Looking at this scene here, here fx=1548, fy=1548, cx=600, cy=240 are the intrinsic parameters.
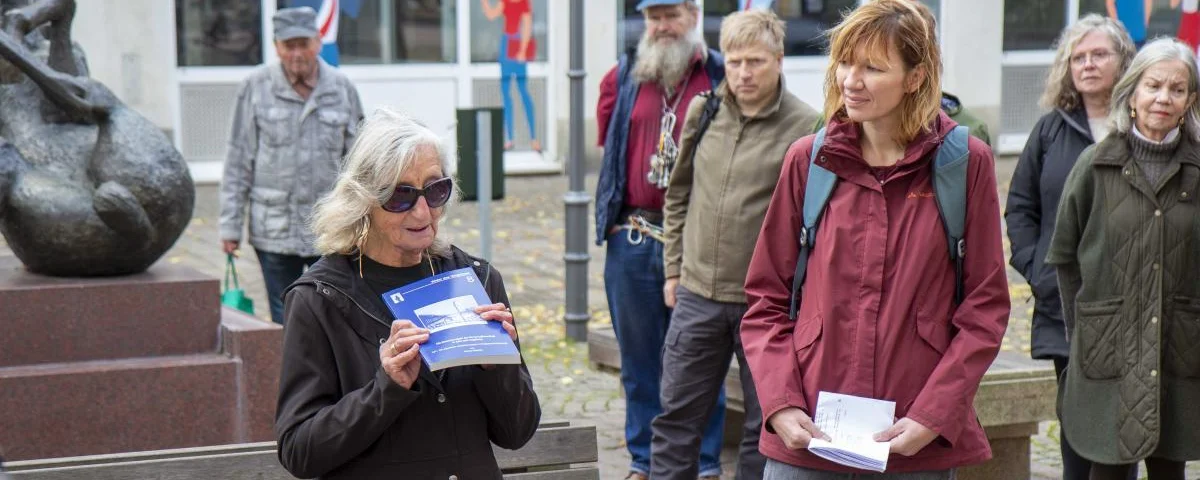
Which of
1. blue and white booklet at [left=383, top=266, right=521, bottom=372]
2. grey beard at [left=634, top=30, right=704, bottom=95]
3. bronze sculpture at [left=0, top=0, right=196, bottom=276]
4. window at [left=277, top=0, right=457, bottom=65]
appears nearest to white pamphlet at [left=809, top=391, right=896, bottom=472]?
blue and white booklet at [left=383, top=266, right=521, bottom=372]

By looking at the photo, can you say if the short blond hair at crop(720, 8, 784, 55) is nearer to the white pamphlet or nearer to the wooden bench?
the wooden bench

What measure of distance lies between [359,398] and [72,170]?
135 inches

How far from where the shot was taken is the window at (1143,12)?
70.3 feet

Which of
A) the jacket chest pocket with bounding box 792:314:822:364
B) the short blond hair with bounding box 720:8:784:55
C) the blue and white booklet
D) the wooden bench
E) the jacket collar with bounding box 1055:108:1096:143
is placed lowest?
the wooden bench

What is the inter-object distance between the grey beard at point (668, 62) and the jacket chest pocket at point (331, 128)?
162 centimetres

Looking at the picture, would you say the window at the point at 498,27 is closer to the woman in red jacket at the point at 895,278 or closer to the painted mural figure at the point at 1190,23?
the painted mural figure at the point at 1190,23

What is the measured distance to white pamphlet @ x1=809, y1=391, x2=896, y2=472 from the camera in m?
3.29

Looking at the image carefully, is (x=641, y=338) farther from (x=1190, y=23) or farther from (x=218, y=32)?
(x=1190, y=23)

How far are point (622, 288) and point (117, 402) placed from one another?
1.99m

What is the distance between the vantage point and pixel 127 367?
5.84m

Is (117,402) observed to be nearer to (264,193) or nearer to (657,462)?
(264,193)

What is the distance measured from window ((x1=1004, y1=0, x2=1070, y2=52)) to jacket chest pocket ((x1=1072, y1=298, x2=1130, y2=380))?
1711 cm

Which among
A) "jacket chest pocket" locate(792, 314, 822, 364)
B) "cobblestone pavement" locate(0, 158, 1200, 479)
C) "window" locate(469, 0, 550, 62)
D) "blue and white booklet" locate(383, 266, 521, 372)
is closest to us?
"blue and white booklet" locate(383, 266, 521, 372)

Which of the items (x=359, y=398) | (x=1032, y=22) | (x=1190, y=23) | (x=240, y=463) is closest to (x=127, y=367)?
(x=240, y=463)
